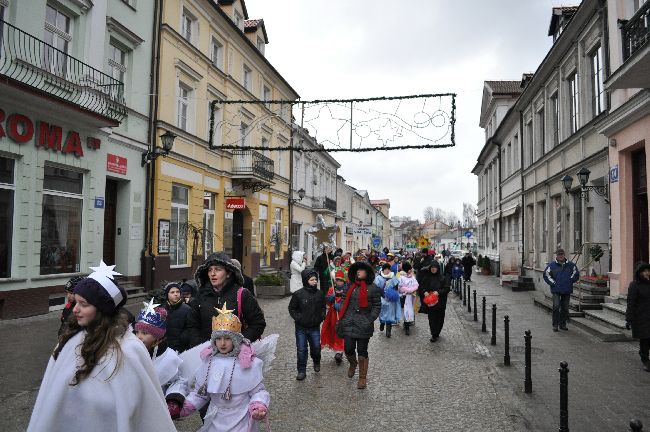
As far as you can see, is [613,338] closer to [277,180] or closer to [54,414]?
[54,414]

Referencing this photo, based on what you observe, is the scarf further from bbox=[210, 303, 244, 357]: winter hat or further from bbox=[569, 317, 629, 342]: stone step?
bbox=[569, 317, 629, 342]: stone step

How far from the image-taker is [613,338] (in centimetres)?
969

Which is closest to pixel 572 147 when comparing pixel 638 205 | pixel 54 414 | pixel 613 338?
pixel 638 205

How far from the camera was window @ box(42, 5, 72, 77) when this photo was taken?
11.3 metres

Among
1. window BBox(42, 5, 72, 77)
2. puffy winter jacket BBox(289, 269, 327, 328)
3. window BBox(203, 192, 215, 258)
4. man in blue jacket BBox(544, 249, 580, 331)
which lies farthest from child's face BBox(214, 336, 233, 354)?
window BBox(203, 192, 215, 258)

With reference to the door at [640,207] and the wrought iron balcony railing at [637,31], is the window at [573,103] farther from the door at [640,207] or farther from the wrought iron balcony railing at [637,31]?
the wrought iron balcony railing at [637,31]

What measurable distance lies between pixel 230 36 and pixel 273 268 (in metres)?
12.5

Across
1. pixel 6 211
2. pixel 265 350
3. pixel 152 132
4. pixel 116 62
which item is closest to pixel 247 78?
pixel 152 132

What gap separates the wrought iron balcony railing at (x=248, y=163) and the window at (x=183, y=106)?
144 inches

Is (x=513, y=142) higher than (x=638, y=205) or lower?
higher

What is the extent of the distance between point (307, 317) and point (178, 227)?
11.7 metres

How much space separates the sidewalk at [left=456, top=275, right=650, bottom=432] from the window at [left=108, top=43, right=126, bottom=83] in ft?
41.2

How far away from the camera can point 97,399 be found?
7.12ft

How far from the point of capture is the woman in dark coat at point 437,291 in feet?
32.2
